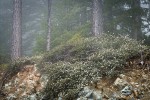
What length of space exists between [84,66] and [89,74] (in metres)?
0.55

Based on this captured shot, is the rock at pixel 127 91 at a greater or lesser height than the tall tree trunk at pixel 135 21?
lesser

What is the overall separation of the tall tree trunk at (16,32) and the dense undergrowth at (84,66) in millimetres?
7497

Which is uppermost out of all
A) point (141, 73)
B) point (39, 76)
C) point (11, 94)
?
point (141, 73)

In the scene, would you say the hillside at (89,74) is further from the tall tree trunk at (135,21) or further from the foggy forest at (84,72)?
the tall tree trunk at (135,21)

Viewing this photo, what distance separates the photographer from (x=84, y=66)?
8.31 metres

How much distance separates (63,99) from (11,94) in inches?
105

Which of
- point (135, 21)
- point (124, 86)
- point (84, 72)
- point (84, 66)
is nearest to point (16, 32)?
point (135, 21)

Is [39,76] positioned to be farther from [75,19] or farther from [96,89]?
[75,19]

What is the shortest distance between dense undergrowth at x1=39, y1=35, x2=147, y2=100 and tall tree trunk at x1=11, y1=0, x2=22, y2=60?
7.50m

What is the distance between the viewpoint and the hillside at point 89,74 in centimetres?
723

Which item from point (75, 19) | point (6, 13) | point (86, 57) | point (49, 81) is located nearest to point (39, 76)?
point (49, 81)

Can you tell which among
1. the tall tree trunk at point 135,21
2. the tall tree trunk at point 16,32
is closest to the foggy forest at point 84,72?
the tall tree trunk at point 16,32

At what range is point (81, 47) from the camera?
1009 centimetres

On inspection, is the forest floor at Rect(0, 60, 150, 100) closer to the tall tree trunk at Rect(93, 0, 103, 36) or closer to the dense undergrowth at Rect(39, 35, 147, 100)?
the dense undergrowth at Rect(39, 35, 147, 100)
